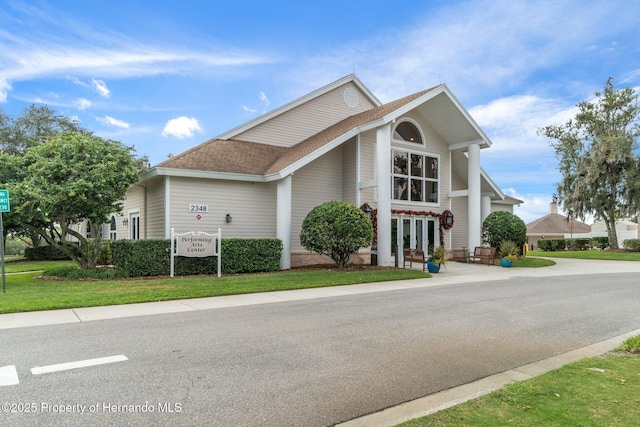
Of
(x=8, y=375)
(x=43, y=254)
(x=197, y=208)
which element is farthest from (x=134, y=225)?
(x=8, y=375)

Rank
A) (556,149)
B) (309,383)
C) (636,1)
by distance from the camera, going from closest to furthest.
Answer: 1. (309,383)
2. (636,1)
3. (556,149)

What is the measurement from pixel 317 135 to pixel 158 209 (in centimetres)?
821

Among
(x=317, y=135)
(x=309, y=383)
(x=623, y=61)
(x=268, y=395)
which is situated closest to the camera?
(x=268, y=395)

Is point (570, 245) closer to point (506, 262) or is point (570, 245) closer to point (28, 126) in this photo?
point (506, 262)

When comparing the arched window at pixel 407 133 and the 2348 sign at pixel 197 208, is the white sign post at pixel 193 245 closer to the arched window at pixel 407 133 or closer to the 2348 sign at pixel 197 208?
the 2348 sign at pixel 197 208

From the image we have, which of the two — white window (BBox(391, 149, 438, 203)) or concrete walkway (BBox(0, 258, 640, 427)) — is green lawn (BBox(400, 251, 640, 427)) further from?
white window (BBox(391, 149, 438, 203))

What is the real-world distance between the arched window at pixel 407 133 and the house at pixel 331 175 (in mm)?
58

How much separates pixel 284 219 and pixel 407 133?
8086mm

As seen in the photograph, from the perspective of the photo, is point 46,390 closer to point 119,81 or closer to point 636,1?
point 636,1

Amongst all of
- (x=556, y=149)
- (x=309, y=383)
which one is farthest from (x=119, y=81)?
(x=556, y=149)

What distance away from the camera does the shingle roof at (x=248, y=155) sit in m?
15.2

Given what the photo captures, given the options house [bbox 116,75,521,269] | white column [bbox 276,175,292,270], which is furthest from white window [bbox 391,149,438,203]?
white column [bbox 276,175,292,270]

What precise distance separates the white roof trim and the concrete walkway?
10325 mm

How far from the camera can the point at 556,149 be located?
115 ft
